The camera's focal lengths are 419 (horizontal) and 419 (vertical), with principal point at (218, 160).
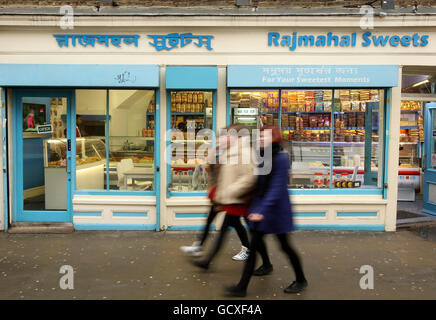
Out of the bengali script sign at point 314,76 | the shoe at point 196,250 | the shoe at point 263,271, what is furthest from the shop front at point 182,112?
the shoe at point 263,271

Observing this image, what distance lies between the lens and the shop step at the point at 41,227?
25.0ft

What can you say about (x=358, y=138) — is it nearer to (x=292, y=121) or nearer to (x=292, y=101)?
(x=292, y=121)

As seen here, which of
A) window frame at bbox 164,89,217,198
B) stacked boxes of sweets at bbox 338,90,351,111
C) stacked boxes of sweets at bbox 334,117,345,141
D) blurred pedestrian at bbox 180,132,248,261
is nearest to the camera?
blurred pedestrian at bbox 180,132,248,261

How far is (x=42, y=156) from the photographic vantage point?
7.97 meters

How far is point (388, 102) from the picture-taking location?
7.73 m

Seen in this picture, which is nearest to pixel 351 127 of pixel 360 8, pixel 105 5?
pixel 360 8

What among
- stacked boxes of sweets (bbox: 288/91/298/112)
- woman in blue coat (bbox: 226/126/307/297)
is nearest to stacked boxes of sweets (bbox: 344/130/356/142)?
stacked boxes of sweets (bbox: 288/91/298/112)

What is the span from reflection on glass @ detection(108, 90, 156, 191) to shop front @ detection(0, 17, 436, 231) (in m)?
0.02

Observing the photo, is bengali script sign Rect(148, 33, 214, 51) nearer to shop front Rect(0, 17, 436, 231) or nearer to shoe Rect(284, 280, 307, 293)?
shop front Rect(0, 17, 436, 231)

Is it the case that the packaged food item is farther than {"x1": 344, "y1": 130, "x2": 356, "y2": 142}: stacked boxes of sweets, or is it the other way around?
{"x1": 344, "y1": 130, "x2": 356, "y2": 142}: stacked boxes of sweets

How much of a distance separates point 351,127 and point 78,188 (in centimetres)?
542

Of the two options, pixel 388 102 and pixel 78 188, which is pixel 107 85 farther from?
pixel 388 102

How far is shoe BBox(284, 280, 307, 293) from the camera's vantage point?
494 centimetres

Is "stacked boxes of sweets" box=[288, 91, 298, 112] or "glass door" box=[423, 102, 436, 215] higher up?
"stacked boxes of sweets" box=[288, 91, 298, 112]
